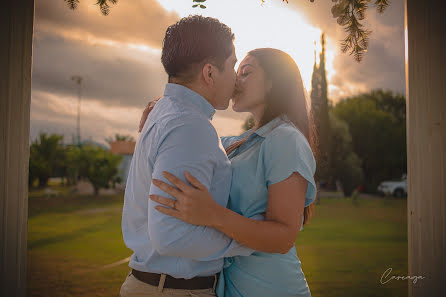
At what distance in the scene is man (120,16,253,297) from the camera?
1195mm

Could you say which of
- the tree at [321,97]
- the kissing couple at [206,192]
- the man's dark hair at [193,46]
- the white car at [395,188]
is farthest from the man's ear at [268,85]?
the white car at [395,188]

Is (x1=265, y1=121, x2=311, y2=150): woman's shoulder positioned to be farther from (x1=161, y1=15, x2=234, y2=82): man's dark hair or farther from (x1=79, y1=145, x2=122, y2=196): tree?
(x1=79, y1=145, x2=122, y2=196): tree

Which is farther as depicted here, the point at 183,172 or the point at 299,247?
the point at 299,247

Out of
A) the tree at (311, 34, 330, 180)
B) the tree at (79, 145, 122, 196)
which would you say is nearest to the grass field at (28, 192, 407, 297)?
the tree at (79, 145, 122, 196)

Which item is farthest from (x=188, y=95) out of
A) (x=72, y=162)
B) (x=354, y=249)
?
(x=72, y=162)

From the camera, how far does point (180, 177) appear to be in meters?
1.19

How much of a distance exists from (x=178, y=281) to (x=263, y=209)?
0.47m

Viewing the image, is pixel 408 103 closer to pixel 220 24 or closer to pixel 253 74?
pixel 253 74

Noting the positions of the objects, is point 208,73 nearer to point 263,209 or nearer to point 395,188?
point 263,209

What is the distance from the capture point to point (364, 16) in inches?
84.6

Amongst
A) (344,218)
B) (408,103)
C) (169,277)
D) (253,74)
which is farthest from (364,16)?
(344,218)

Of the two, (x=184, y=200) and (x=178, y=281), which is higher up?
(x=184, y=200)

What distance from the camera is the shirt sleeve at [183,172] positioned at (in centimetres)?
118

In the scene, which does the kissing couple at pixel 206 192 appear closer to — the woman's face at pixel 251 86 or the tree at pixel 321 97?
the woman's face at pixel 251 86
